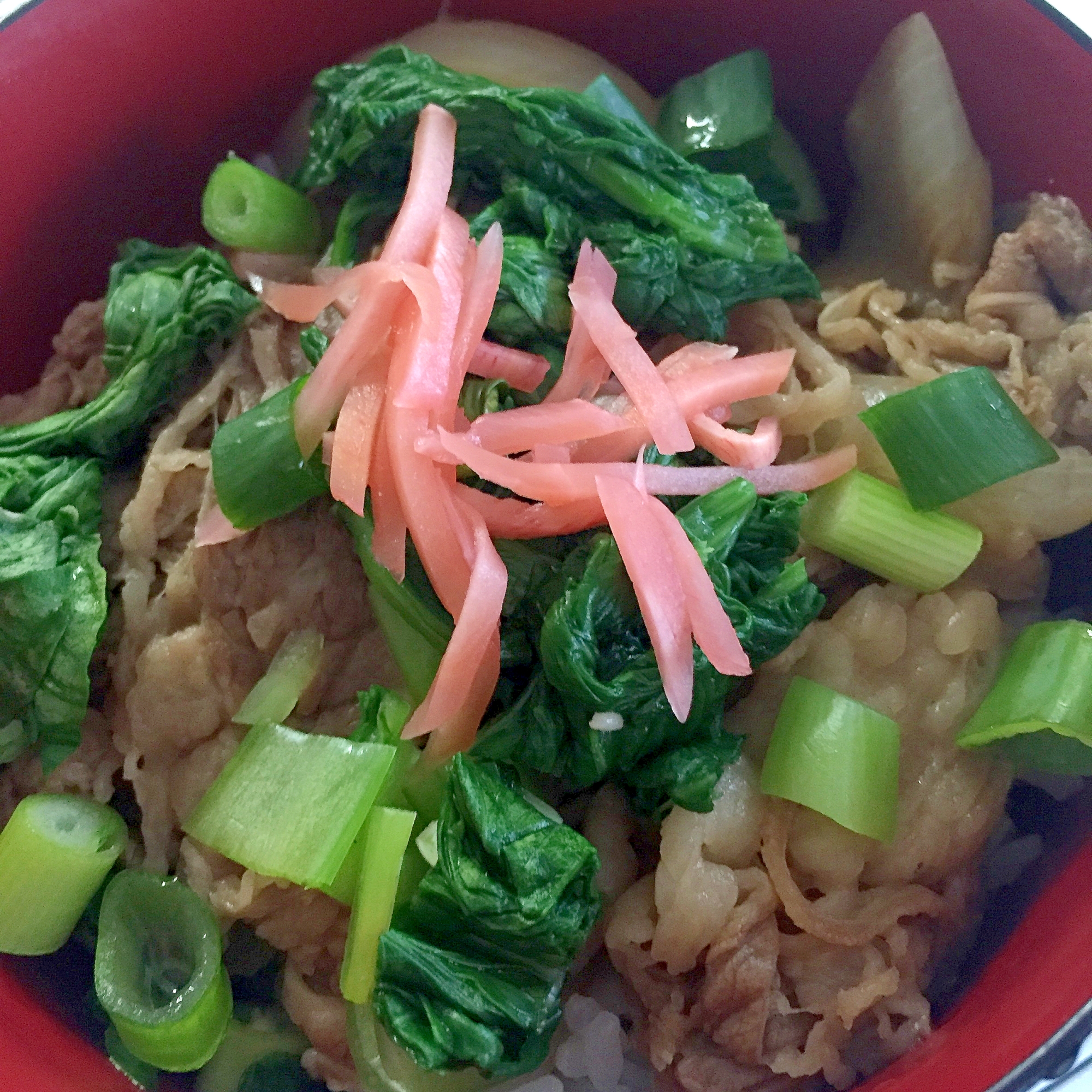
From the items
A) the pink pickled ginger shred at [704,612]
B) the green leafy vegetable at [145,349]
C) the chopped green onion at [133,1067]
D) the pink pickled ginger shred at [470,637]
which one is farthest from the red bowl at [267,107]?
the pink pickled ginger shred at [470,637]

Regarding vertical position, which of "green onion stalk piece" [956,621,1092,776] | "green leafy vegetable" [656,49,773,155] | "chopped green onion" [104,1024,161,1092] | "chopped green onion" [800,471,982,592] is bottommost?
"green onion stalk piece" [956,621,1092,776]

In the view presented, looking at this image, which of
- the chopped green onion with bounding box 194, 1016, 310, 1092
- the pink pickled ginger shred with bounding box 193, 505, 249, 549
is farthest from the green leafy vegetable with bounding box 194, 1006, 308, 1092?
the pink pickled ginger shred with bounding box 193, 505, 249, 549

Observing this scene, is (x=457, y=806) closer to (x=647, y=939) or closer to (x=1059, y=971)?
(x=647, y=939)

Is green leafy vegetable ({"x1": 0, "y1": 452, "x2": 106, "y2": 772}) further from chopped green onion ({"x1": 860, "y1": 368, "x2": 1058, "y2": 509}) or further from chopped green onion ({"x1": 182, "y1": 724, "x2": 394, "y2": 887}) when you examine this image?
chopped green onion ({"x1": 860, "y1": 368, "x2": 1058, "y2": 509})

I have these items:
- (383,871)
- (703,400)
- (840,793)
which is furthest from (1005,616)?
(383,871)

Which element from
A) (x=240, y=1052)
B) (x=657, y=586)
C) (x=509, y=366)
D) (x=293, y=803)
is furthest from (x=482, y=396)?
(x=240, y=1052)

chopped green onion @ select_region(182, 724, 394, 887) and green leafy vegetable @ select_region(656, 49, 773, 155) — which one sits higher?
green leafy vegetable @ select_region(656, 49, 773, 155)

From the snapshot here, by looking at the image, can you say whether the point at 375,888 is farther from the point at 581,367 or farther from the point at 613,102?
the point at 613,102
